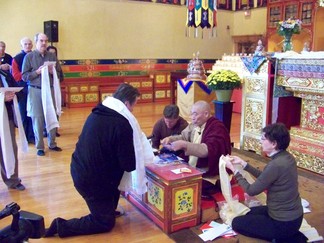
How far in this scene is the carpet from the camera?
252cm

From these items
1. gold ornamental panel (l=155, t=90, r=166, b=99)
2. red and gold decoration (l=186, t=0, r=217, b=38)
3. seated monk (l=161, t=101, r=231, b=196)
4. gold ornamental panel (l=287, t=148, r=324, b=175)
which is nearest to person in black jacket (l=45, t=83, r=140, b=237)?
seated monk (l=161, t=101, r=231, b=196)

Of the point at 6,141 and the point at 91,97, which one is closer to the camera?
the point at 6,141

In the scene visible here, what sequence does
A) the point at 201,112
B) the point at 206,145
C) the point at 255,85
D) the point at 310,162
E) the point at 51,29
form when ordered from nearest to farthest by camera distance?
1. the point at 206,145
2. the point at 201,112
3. the point at 310,162
4. the point at 255,85
5. the point at 51,29

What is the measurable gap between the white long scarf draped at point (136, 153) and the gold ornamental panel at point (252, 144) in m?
2.17

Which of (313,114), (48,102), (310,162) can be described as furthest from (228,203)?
(48,102)

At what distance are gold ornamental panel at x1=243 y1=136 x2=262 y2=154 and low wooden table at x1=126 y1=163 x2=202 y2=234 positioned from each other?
2.02 metres

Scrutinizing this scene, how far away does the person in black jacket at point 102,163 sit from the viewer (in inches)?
97.1

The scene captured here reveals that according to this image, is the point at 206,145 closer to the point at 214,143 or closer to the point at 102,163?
the point at 214,143

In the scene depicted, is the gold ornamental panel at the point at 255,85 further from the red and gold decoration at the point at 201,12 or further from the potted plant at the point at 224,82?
the red and gold decoration at the point at 201,12

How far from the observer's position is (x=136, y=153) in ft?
8.49

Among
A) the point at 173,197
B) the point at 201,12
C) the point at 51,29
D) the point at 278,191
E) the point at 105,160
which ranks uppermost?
the point at 201,12

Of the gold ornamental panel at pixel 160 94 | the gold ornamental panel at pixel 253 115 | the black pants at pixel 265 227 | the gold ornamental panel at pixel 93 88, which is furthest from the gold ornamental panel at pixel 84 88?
the black pants at pixel 265 227

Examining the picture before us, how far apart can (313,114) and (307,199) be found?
4.02 ft

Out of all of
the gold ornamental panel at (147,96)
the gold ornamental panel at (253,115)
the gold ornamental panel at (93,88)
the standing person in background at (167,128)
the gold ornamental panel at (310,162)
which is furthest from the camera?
the gold ornamental panel at (147,96)
